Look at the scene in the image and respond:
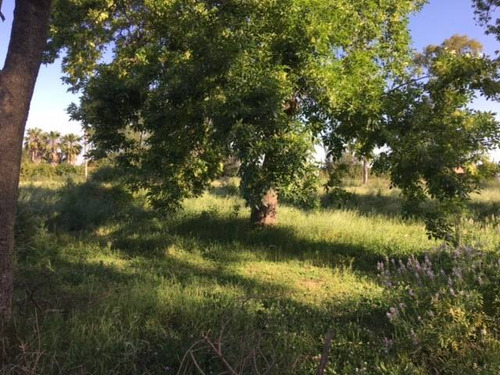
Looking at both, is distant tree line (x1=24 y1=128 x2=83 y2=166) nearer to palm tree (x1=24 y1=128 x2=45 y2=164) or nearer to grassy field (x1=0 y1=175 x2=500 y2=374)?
palm tree (x1=24 y1=128 x2=45 y2=164)

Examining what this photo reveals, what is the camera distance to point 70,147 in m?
72.6

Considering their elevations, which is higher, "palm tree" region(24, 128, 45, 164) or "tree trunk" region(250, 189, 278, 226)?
"palm tree" region(24, 128, 45, 164)

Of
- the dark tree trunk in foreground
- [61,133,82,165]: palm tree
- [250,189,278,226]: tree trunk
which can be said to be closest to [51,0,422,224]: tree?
[250,189,278,226]: tree trunk

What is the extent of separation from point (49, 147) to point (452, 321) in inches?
3084

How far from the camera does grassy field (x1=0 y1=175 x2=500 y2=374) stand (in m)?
4.14

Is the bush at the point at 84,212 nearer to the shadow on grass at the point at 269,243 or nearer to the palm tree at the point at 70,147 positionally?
the shadow on grass at the point at 269,243

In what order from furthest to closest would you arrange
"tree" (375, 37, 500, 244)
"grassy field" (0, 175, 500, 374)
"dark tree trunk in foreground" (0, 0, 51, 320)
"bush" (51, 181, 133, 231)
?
"bush" (51, 181, 133, 231) < "tree" (375, 37, 500, 244) < "dark tree trunk in foreground" (0, 0, 51, 320) < "grassy field" (0, 175, 500, 374)

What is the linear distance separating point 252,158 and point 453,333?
401cm

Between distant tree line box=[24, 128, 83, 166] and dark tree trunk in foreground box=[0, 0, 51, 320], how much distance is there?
234ft

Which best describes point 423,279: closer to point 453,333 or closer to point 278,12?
point 453,333

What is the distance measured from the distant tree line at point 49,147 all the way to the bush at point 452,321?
72.6 m

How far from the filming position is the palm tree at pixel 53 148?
2945 inches

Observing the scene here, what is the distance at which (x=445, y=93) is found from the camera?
27.2 feet

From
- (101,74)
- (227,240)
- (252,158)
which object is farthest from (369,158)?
(101,74)
